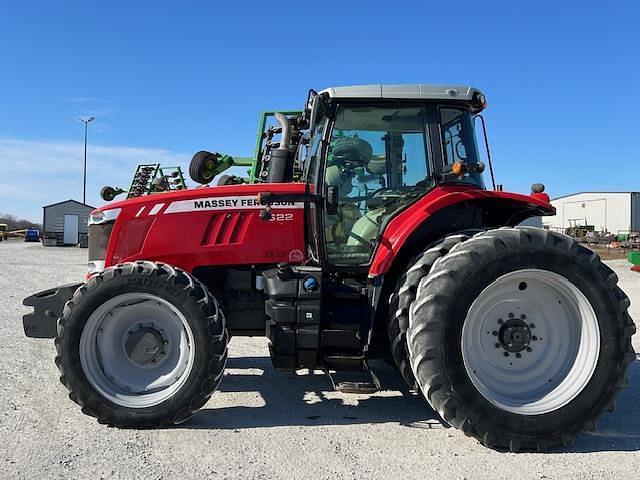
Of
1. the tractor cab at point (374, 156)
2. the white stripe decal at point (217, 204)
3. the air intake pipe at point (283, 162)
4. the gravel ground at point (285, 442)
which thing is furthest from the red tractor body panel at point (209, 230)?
the gravel ground at point (285, 442)

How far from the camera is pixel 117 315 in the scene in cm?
440

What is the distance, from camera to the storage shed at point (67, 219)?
44188 millimetres

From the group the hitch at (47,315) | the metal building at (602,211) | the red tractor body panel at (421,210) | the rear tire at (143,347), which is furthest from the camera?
the metal building at (602,211)

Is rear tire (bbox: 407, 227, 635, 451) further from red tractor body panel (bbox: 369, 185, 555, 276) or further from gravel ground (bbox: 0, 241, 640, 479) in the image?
red tractor body panel (bbox: 369, 185, 555, 276)

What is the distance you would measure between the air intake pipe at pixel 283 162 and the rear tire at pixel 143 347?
4.67 ft

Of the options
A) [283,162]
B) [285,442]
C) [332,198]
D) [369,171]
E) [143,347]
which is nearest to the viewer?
[285,442]

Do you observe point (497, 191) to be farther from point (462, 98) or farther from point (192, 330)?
point (192, 330)

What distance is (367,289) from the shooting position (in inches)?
180

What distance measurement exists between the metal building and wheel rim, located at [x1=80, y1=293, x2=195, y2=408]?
4329 centimetres

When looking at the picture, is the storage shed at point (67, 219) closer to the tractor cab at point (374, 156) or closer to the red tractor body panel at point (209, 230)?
the red tractor body panel at point (209, 230)

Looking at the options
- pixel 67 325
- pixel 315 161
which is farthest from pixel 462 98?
pixel 67 325

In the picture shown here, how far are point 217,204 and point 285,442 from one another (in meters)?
2.00

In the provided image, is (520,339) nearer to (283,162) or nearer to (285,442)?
(285,442)

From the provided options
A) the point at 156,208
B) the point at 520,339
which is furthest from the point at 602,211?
the point at 156,208
